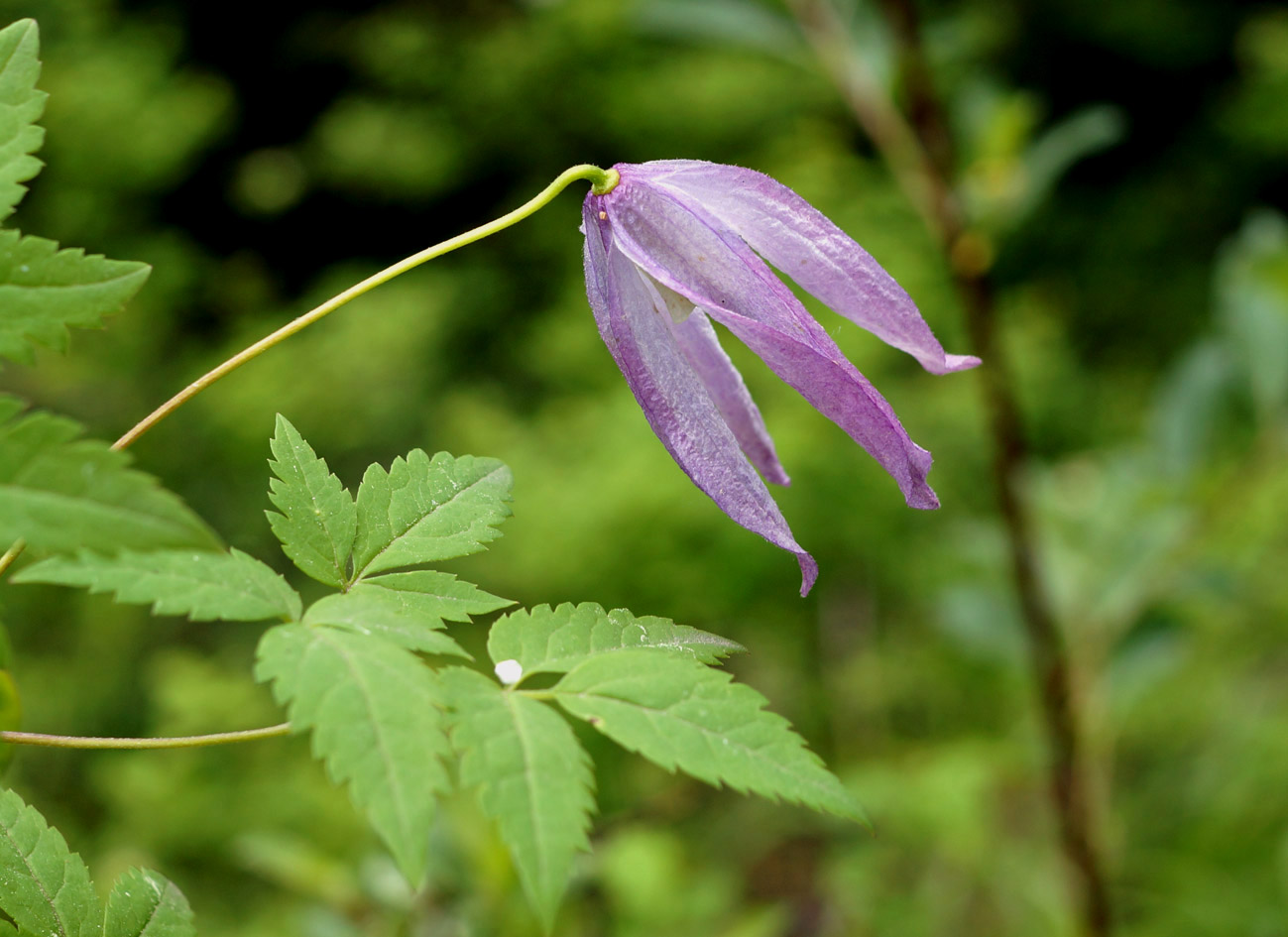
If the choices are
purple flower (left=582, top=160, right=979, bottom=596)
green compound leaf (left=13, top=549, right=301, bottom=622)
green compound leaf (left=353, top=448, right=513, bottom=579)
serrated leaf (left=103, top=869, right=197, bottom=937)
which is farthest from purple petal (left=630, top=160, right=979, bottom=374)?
serrated leaf (left=103, top=869, right=197, bottom=937)

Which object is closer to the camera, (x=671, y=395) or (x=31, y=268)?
(x=31, y=268)

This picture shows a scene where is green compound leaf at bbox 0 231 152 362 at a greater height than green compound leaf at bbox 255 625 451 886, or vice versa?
green compound leaf at bbox 0 231 152 362

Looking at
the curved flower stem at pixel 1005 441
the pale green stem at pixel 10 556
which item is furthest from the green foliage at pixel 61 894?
the curved flower stem at pixel 1005 441

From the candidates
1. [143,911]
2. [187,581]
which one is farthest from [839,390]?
[143,911]

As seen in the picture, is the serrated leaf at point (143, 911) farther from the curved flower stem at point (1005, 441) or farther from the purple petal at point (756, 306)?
the curved flower stem at point (1005, 441)

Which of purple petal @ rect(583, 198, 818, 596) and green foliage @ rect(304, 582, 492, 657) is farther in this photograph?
purple petal @ rect(583, 198, 818, 596)

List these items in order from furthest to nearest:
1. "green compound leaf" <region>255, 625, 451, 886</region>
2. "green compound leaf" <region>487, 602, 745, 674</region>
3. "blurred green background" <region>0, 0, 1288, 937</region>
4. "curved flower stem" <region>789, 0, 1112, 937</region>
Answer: "blurred green background" <region>0, 0, 1288, 937</region>, "curved flower stem" <region>789, 0, 1112, 937</region>, "green compound leaf" <region>487, 602, 745, 674</region>, "green compound leaf" <region>255, 625, 451, 886</region>

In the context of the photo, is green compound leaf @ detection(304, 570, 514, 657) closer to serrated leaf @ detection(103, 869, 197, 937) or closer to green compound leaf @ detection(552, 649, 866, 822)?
green compound leaf @ detection(552, 649, 866, 822)

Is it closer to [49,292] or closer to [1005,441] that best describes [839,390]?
[49,292]
